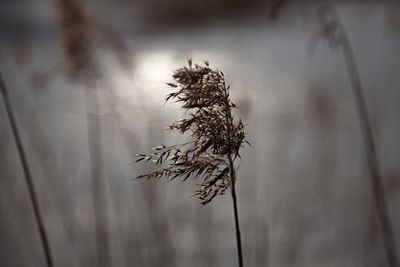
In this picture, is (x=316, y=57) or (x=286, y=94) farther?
(x=316, y=57)

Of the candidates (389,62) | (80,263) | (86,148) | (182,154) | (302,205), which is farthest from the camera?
(389,62)

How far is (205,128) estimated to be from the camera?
1.05 meters

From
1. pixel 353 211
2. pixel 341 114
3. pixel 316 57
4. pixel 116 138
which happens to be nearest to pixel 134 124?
pixel 116 138

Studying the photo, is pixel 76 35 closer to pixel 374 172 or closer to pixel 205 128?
pixel 205 128

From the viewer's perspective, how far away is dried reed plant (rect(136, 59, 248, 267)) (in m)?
1.01

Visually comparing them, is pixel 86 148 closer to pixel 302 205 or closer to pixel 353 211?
pixel 302 205

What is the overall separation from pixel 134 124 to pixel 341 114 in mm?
1504

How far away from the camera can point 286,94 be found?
312cm

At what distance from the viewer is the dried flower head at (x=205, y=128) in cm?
101

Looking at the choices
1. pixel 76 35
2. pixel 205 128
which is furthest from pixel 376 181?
pixel 76 35

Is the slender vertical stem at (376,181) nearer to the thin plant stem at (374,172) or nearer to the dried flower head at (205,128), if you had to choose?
the thin plant stem at (374,172)

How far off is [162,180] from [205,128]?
169 centimetres

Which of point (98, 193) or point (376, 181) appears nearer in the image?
point (376, 181)

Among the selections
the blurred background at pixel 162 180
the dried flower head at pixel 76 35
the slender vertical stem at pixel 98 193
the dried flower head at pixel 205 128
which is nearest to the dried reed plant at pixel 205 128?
the dried flower head at pixel 205 128
